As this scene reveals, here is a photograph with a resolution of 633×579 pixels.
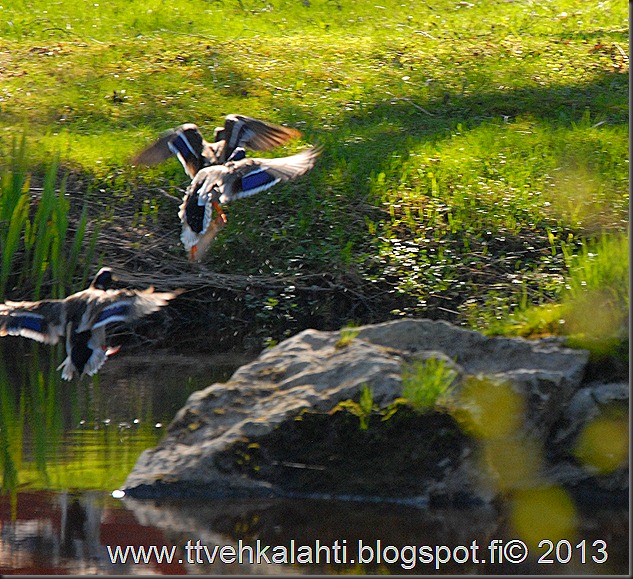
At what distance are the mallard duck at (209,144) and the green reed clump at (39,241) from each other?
31.1 inches

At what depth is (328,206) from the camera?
11133mm

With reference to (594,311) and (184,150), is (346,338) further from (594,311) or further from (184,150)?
(184,150)

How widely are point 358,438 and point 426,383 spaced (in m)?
0.45

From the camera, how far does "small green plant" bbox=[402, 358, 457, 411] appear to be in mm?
6180

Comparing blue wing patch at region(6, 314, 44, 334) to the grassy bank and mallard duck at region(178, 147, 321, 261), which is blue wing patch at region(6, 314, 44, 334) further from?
the grassy bank

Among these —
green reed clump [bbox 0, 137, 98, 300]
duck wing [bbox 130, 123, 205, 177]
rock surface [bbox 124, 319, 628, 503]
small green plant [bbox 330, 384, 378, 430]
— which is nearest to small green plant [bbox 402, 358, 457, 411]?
rock surface [bbox 124, 319, 628, 503]

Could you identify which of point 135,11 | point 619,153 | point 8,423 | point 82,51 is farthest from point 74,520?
point 135,11

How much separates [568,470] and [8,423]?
3513mm

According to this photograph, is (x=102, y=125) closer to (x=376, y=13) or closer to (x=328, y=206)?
(x=328, y=206)

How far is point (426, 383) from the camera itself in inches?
244

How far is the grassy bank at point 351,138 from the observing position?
10305mm

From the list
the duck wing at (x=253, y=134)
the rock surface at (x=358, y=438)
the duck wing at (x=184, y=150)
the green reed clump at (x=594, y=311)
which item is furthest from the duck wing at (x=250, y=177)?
the rock surface at (x=358, y=438)

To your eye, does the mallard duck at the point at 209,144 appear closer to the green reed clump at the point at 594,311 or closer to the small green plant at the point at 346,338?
the small green plant at the point at 346,338

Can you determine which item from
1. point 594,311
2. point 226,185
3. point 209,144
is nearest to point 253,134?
point 209,144
